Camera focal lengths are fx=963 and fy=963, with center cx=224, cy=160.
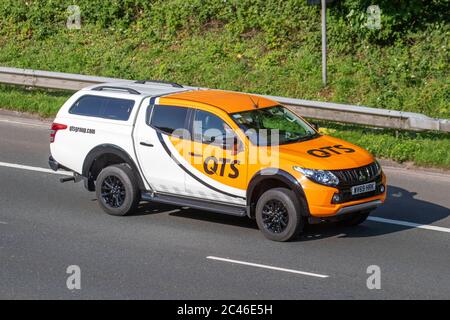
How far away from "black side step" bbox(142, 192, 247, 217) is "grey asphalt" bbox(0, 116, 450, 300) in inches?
13.2

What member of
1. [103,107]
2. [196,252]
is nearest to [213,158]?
[196,252]

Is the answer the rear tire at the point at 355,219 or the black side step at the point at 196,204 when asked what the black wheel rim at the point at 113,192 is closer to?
the black side step at the point at 196,204

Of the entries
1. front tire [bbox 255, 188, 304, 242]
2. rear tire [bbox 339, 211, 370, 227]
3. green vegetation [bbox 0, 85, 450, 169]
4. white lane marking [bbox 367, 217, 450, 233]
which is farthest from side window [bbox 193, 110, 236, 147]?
green vegetation [bbox 0, 85, 450, 169]

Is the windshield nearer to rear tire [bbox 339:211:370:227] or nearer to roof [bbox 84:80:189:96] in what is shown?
rear tire [bbox 339:211:370:227]

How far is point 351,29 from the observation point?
21406mm

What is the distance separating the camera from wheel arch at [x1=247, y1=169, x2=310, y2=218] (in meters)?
12.4

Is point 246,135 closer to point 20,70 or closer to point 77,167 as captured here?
point 77,167

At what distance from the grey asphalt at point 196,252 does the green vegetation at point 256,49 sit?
419 cm

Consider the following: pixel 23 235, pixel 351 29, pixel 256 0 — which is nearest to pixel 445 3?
pixel 351 29

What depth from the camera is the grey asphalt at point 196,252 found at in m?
10.8

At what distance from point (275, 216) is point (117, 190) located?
2.62m

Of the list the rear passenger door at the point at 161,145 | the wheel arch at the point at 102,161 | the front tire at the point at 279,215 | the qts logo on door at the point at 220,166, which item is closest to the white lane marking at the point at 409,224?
the front tire at the point at 279,215
